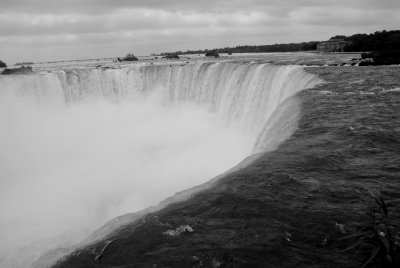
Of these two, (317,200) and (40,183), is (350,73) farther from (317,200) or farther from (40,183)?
(40,183)

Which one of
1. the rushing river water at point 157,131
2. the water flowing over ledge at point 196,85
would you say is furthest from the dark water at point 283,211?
the water flowing over ledge at point 196,85

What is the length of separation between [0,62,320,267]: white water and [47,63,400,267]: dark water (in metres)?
1.88

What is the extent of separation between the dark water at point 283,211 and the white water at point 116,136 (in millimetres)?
1884

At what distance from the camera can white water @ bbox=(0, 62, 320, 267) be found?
611 inches

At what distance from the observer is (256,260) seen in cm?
535

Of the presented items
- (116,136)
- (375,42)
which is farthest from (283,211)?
(375,42)

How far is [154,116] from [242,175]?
25.4 metres

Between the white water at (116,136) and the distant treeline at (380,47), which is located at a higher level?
the distant treeline at (380,47)

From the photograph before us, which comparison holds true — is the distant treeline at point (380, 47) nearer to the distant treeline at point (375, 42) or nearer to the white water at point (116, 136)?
the distant treeline at point (375, 42)

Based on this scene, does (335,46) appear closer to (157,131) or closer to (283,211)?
(157,131)

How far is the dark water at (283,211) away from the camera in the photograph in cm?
550

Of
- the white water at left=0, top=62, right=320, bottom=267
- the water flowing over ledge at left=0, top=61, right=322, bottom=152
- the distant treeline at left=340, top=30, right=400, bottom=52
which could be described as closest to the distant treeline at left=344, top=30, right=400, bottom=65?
the distant treeline at left=340, top=30, right=400, bottom=52

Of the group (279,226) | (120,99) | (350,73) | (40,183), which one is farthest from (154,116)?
(279,226)

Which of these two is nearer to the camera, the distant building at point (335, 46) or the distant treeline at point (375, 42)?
the distant treeline at point (375, 42)
